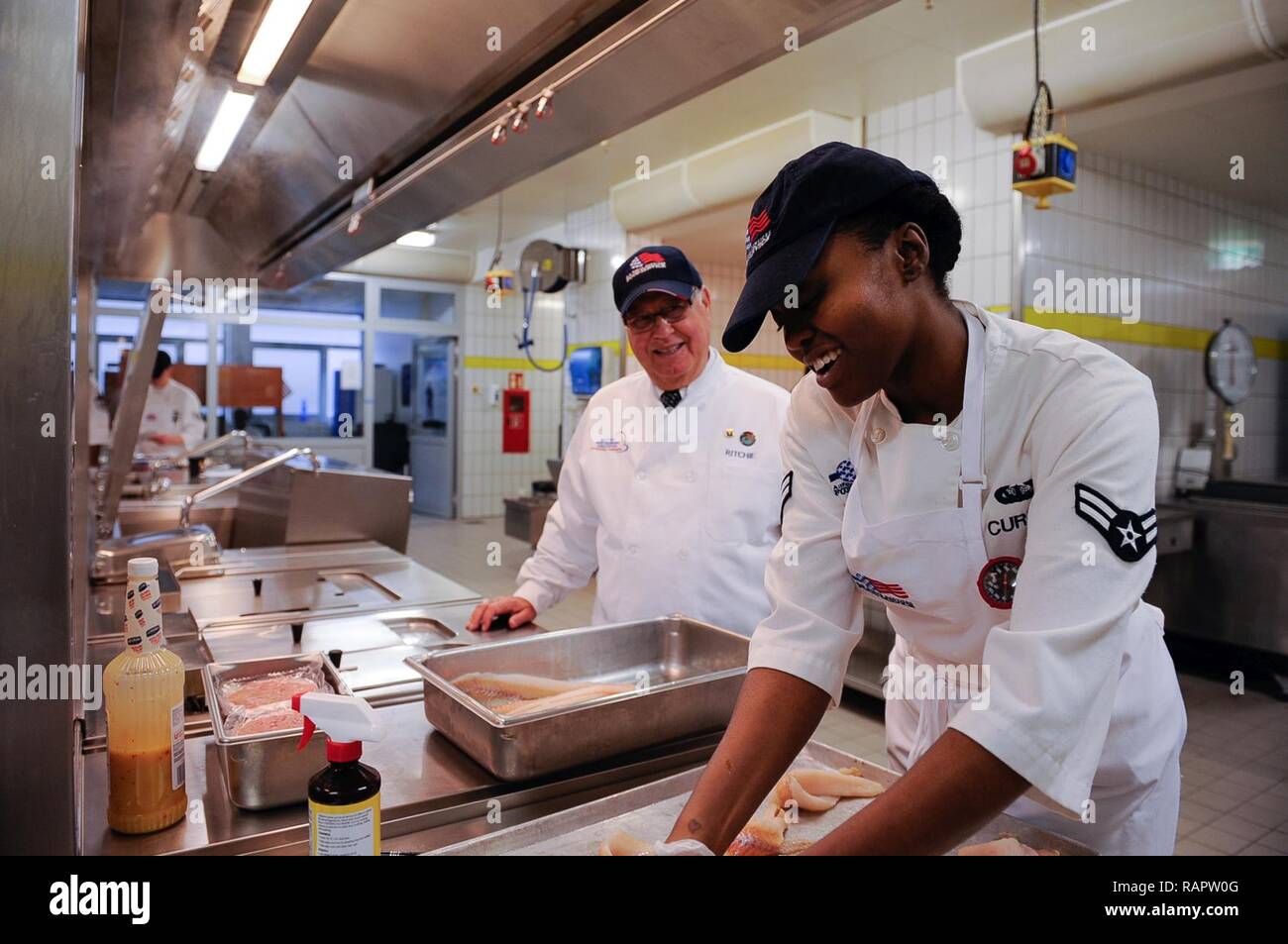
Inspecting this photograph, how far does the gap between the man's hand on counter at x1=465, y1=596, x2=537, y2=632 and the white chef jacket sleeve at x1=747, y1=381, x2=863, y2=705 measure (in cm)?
98

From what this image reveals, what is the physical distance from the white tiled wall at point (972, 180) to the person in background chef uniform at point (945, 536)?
3607 mm

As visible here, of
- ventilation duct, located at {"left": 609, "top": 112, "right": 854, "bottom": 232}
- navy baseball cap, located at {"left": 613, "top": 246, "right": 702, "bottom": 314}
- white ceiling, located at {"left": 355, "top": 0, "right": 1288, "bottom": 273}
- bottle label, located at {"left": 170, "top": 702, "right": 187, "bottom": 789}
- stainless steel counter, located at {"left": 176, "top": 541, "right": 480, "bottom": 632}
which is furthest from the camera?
ventilation duct, located at {"left": 609, "top": 112, "right": 854, "bottom": 232}

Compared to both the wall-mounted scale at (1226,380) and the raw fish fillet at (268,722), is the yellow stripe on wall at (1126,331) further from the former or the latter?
the raw fish fillet at (268,722)

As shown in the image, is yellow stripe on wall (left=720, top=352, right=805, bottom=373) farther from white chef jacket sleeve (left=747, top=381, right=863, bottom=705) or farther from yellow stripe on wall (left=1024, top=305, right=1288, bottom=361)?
white chef jacket sleeve (left=747, top=381, right=863, bottom=705)

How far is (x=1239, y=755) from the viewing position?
370 centimetres

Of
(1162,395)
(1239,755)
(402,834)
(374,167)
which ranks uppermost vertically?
(374,167)

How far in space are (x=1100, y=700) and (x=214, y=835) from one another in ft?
3.66

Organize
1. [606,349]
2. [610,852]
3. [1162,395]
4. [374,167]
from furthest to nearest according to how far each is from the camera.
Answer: [606,349]
[1162,395]
[374,167]
[610,852]

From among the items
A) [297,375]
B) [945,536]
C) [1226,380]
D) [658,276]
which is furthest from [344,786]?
[297,375]

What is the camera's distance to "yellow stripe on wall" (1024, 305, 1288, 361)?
15.0 ft

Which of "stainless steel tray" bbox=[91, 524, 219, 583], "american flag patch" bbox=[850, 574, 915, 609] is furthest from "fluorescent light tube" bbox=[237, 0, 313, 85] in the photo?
"stainless steel tray" bbox=[91, 524, 219, 583]

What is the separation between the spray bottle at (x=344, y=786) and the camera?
757 mm
